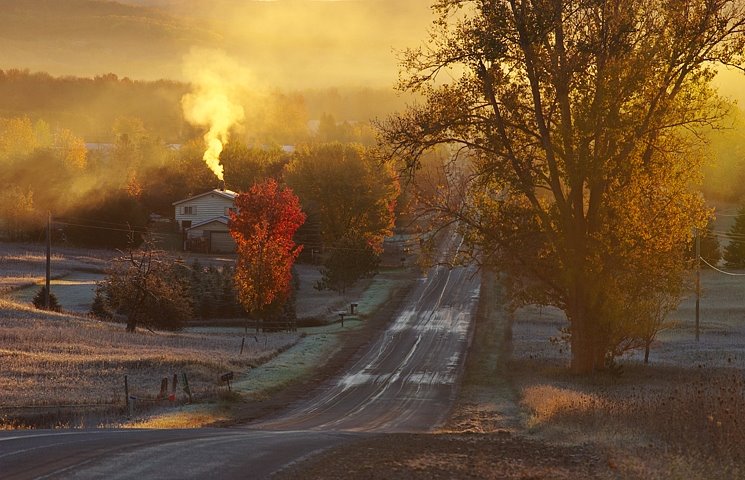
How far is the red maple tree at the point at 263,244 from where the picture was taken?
63.8 meters

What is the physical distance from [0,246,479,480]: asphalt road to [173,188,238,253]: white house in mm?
41778

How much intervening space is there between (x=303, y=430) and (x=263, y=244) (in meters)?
42.7

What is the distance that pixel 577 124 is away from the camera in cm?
2755

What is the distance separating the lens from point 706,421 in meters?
15.5

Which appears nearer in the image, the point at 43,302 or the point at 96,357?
the point at 96,357

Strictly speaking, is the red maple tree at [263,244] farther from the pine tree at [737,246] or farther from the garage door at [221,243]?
the pine tree at [737,246]

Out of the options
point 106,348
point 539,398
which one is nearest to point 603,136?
point 539,398

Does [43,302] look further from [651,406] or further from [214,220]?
[651,406]

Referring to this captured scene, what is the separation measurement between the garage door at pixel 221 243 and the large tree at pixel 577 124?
77.2 m

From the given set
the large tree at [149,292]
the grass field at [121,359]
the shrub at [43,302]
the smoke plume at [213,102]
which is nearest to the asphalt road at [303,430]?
the grass field at [121,359]

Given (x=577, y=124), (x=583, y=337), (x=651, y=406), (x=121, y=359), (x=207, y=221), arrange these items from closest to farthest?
(x=651, y=406) < (x=577, y=124) < (x=583, y=337) < (x=121, y=359) < (x=207, y=221)

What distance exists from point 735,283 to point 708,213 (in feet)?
211

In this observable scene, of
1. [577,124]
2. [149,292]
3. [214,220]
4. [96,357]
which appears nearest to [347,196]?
[214,220]

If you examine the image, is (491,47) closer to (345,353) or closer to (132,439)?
(132,439)
